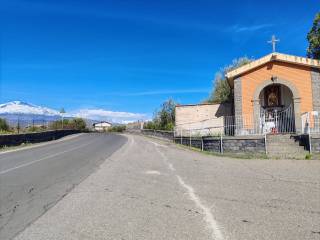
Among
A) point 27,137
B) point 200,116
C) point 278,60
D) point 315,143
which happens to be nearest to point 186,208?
point 315,143

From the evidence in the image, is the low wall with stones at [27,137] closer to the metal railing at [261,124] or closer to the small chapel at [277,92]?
the metal railing at [261,124]

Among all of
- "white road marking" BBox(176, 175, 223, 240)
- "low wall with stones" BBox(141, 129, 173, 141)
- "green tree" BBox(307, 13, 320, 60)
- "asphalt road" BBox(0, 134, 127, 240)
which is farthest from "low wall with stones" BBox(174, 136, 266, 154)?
"green tree" BBox(307, 13, 320, 60)

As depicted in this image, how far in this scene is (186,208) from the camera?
267 inches

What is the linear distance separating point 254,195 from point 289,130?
1660 centimetres

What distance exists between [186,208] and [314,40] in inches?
1218

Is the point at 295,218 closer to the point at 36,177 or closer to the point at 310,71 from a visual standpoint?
the point at 36,177

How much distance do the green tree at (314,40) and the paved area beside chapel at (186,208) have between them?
25055 mm

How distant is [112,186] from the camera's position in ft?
30.3

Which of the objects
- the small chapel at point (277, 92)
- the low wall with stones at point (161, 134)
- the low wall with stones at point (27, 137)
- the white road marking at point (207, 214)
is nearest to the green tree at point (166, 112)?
the low wall with stones at point (161, 134)

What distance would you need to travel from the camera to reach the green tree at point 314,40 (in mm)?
33031

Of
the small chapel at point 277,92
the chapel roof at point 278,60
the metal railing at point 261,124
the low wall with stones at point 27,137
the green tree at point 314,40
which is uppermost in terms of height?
the green tree at point 314,40

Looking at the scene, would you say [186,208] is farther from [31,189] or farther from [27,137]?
[27,137]

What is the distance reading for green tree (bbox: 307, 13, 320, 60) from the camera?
108 ft

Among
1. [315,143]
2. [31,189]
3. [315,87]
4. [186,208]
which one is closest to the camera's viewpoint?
[186,208]
